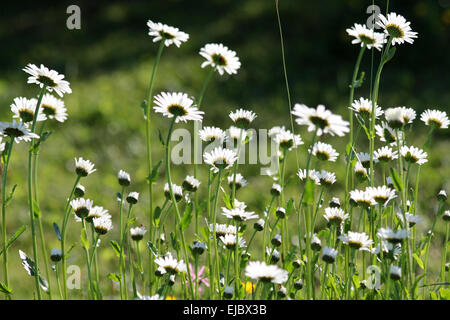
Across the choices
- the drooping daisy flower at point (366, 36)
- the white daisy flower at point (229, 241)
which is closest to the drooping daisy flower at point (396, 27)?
the drooping daisy flower at point (366, 36)

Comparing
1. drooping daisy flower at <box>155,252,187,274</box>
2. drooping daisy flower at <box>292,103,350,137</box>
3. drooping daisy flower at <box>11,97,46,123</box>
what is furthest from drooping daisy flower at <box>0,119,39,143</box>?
drooping daisy flower at <box>292,103,350,137</box>

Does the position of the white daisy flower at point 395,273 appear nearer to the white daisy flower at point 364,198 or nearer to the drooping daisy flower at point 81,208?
the white daisy flower at point 364,198

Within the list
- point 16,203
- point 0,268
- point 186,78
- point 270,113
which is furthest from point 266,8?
point 0,268

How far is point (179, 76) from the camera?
13.2 feet

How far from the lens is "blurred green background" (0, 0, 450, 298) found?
2.64m

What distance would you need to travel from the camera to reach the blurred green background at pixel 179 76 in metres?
2.64

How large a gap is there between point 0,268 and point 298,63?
282 cm

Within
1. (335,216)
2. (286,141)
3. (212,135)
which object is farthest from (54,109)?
(335,216)

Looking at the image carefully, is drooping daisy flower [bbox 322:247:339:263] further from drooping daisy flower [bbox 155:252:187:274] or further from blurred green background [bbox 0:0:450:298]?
blurred green background [bbox 0:0:450:298]

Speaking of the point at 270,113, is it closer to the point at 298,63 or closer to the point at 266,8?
the point at 298,63

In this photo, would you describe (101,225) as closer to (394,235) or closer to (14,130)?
(14,130)

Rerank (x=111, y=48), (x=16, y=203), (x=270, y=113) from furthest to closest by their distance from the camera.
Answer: (x=111, y=48) < (x=270, y=113) < (x=16, y=203)

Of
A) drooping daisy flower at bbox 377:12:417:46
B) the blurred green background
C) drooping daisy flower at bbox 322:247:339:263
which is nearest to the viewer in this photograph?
drooping daisy flower at bbox 322:247:339:263

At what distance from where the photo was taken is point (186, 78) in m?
4.01
